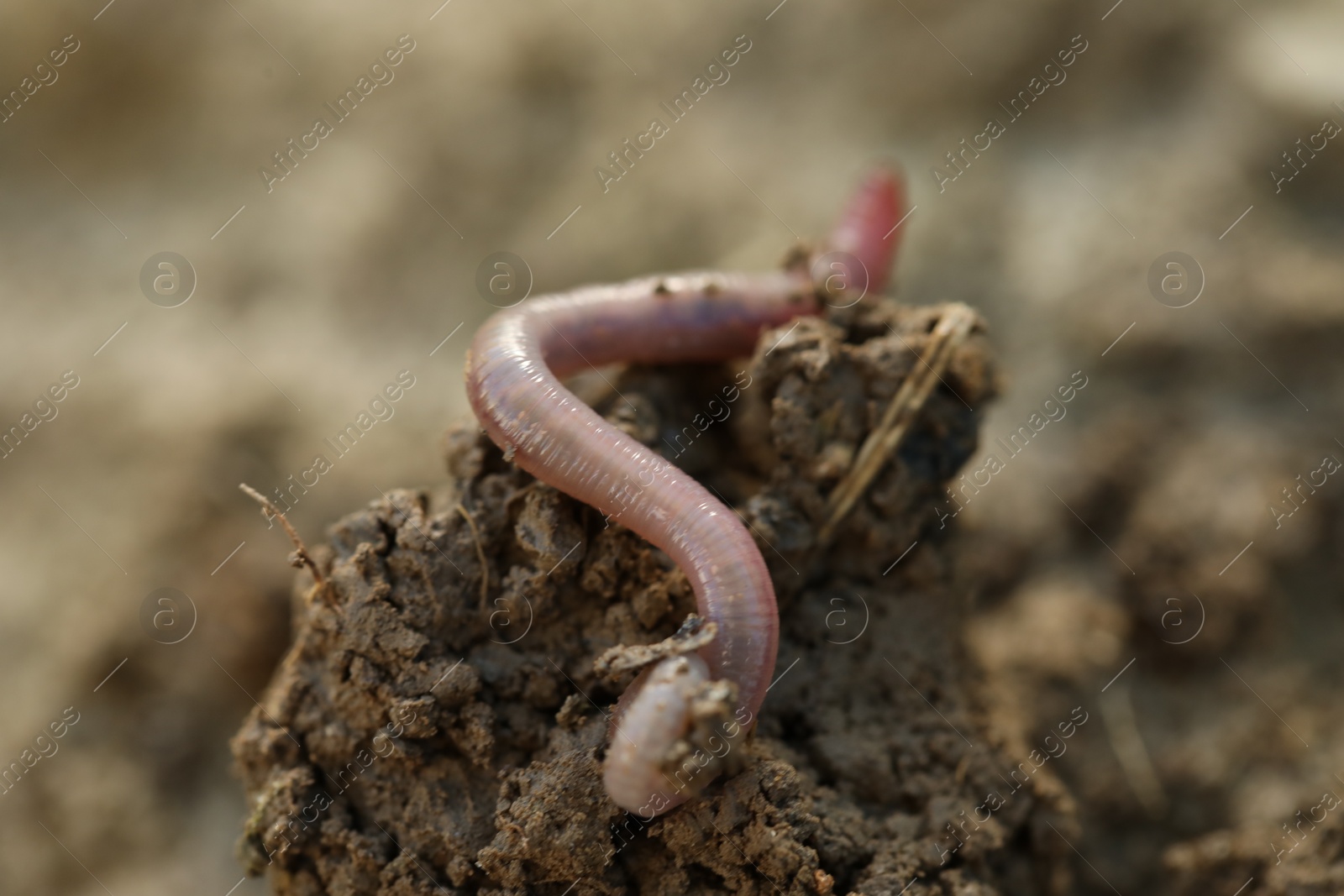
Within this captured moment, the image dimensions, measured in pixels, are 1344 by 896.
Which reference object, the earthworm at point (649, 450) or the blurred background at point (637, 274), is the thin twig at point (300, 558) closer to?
the earthworm at point (649, 450)

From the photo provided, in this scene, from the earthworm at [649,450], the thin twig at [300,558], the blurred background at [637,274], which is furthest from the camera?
the blurred background at [637,274]

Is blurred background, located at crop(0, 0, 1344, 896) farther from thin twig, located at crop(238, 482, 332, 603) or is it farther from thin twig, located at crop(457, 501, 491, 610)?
thin twig, located at crop(238, 482, 332, 603)

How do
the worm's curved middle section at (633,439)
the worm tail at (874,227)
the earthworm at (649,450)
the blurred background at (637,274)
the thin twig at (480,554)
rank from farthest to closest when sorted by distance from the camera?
the blurred background at (637,274) < the worm tail at (874,227) < the thin twig at (480,554) < the worm's curved middle section at (633,439) < the earthworm at (649,450)

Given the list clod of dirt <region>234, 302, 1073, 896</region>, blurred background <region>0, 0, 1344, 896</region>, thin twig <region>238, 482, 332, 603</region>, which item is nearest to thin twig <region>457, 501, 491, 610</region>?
clod of dirt <region>234, 302, 1073, 896</region>

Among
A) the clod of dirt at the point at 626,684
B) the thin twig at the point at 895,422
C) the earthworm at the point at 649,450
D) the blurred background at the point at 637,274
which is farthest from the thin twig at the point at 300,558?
the blurred background at the point at 637,274

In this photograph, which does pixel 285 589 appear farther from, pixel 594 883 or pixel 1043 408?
pixel 1043 408

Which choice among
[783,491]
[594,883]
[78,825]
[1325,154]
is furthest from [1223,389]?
[78,825]
